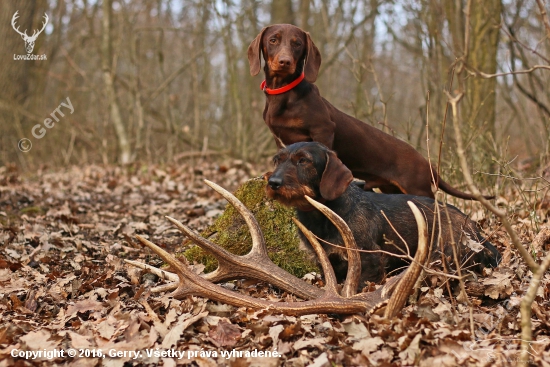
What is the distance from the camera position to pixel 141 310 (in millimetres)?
4113

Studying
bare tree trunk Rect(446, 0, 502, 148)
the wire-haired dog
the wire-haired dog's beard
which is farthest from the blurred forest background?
the wire-haired dog's beard

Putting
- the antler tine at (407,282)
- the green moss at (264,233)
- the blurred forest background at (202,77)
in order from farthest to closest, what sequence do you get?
1. the blurred forest background at (202,77)
2. the green moss at (264,233)
3. the antler tine at (407,282)

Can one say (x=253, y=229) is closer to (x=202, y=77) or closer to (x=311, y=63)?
(x=311, y=63)

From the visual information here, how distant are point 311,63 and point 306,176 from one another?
5.55 ft

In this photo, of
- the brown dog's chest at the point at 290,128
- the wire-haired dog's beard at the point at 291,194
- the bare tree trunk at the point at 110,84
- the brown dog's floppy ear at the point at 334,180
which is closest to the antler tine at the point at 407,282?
the brown dog's floppy ear at the point at 334,180


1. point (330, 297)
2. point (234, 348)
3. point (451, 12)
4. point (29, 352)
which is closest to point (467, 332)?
point (330, 297)

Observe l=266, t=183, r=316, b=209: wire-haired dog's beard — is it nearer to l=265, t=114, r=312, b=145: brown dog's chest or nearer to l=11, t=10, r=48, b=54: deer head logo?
l=265, t=114, r=312, b=145: brown dog's chest

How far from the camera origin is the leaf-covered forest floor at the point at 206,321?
3.16 metres

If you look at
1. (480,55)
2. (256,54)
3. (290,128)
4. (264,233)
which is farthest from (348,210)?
(480,55)

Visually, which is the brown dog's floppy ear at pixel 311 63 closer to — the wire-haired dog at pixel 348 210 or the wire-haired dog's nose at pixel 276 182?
the wire-haired dog at pixel 348 210

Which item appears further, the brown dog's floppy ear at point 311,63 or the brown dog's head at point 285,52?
the brown dog's floppy ear at point 311,63

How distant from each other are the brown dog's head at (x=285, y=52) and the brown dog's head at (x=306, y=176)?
119cm

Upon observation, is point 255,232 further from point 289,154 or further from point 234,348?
point 234,348

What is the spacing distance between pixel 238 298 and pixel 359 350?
1.05 m
